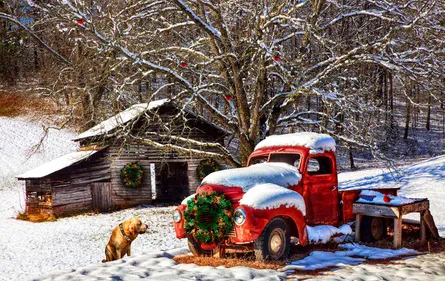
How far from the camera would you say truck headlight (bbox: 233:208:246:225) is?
26.1 feet

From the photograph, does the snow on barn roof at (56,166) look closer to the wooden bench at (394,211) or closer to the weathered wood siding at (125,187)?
the weathered wood siding at (125,187)

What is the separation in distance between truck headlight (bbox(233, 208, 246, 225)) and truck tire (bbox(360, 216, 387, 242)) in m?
3.62

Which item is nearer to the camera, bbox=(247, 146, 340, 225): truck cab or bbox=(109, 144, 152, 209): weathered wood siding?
bbox=(247, 146, 340, 225): truck cab

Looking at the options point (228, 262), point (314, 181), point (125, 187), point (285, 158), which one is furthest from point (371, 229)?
point (125, 187)

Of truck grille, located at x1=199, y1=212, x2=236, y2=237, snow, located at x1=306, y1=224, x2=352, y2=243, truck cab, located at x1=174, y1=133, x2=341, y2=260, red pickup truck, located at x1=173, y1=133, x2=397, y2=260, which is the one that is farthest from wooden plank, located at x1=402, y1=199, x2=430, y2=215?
truck grille, located at x1=199, y1=212, x2=236, y2=237

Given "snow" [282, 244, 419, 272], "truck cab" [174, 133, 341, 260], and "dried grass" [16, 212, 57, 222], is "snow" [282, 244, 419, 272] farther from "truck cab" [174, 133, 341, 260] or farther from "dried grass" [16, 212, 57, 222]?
"dried grass" [16, 212, 57, 222]

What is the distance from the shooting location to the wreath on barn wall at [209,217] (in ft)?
27.1

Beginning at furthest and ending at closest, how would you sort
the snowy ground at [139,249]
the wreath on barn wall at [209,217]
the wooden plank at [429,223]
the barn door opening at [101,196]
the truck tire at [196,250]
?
1. the barn door opening at [101,196]
2. the wooden plank at [429,223]
3. the truck tire at [196,250]
4. the wreath on barn wall at [209,217]
5. the snowy ground at [139,249]

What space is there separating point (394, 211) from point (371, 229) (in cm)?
91

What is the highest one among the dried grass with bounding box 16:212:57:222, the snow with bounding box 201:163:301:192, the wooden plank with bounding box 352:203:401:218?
the snow with bounding box 201:163:301:192

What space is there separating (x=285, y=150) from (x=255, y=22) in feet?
19.1

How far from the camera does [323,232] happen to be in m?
9.24

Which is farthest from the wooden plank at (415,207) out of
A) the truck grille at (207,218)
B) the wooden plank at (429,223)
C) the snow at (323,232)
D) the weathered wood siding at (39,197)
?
the weathered wood siding at (39,197)

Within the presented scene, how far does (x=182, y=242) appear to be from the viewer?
15609 millimetres
